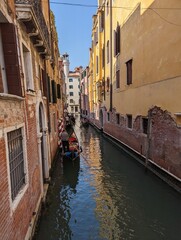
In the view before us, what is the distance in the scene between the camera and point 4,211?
3156mm

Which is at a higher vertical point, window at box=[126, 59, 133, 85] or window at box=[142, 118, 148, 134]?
window at box=[126, 59, 133, 85]

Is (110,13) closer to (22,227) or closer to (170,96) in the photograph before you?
(170,96)

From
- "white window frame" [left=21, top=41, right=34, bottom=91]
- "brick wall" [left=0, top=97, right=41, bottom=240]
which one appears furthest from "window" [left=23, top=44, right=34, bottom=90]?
"brick wall" [left=0, top=97, right=41, bottom=240]

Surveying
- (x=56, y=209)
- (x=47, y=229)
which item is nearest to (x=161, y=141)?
(x=56, y=209)

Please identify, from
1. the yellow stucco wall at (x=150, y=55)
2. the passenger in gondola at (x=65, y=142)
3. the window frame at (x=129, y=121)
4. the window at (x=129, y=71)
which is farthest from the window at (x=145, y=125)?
the passenger in gondola at (x=65, y=142)

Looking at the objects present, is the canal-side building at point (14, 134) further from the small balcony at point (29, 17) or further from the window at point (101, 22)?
the window at point (101, 22)

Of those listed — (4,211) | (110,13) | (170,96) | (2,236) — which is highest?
(110,13)

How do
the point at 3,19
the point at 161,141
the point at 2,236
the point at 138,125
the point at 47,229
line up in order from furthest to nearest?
the point at 138,125, the point at 161,141, the point at 47,229, the point at 3,19, the point at 2,236

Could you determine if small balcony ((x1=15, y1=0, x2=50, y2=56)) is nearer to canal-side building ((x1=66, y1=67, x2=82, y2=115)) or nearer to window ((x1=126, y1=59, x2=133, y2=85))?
window ((x1=126, y1=59, x2=133, y2=85))

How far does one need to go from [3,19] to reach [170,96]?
553 centimetres

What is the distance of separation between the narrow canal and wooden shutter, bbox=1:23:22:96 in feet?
11.1

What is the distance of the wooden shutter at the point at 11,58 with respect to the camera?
3963 mm

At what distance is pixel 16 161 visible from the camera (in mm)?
4055

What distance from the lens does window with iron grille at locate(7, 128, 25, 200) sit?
374 centimetres
